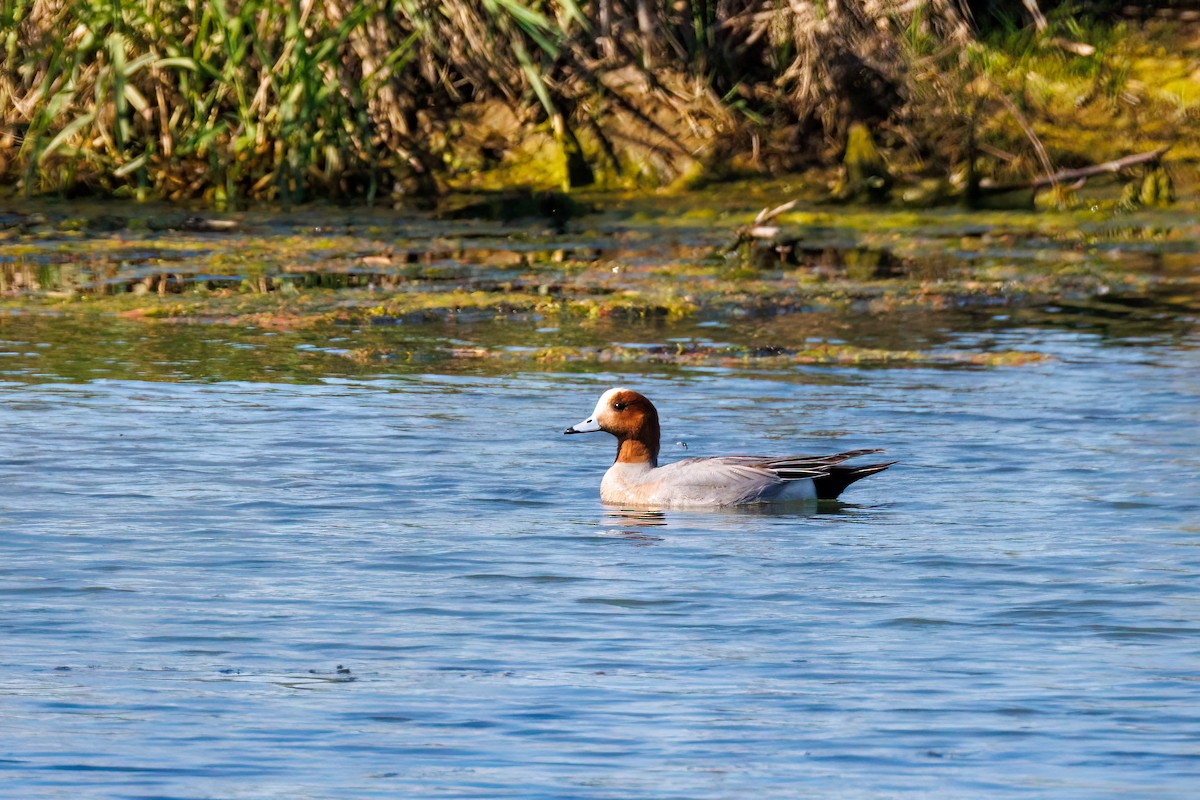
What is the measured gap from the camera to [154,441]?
952cm

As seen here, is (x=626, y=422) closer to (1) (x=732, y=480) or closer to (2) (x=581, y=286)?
(1) (x=732, y=480)

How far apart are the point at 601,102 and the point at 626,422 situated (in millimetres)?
11480

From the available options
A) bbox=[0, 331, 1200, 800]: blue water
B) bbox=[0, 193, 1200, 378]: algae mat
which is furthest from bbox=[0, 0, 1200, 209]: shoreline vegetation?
bbox=[0, 331, 1200, 800]: blue water

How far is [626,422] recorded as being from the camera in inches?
360

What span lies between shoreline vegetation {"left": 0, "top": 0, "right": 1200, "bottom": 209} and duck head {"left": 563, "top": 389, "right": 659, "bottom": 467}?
8.98m

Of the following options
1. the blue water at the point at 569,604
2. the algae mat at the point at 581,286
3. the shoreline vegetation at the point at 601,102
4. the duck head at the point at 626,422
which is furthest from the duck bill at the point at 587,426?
the shoreline vegetation at the point at 601,102

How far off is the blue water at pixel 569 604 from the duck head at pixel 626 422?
9.1 inches

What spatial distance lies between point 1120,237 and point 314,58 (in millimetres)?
6697

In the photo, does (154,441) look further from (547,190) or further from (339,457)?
(547,190)

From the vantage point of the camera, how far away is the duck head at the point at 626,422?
9.15 metres

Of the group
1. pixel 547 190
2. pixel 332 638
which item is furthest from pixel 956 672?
pixel 547 190

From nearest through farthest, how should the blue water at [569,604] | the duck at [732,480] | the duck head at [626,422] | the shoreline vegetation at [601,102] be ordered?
the blue water at [569,604] → the duck at [732,480] → the duck head at [626,422] → the shoreline vegetation at [601,102]

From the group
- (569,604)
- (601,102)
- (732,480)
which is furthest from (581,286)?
(569,604)

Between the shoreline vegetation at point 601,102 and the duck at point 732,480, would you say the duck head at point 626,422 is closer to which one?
the duck at point 732,480
